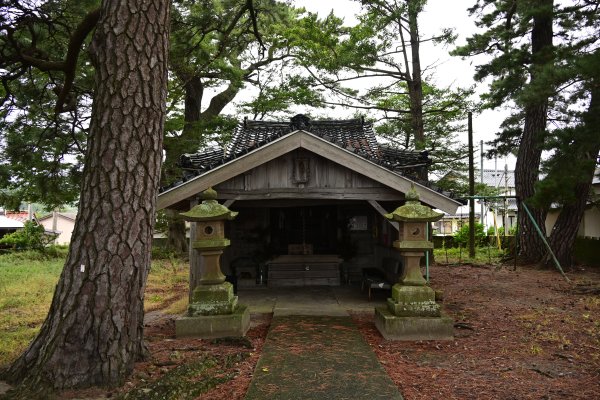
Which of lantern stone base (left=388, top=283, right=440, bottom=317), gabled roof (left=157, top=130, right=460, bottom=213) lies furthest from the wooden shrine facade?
lantern stone base (left=388, top=283, right=440, bottom=317)

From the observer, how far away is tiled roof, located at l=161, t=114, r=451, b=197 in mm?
7883

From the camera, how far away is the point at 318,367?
495 centimetres

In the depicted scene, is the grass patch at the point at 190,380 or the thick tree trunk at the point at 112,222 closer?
the grass patch at the point at 190,380

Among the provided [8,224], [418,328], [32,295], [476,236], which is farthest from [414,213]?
[8,224]

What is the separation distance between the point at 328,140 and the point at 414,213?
2157mm

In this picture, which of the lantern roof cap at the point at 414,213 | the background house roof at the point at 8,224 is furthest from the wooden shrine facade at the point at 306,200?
the background house roof at the point at 8,224

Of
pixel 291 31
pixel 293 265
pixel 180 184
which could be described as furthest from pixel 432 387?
pixel 291 31

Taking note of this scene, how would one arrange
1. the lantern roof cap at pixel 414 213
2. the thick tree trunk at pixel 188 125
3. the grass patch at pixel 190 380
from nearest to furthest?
the grass patch at pixel 190 380 → the lantern roof cap at pixel 414 213 → the thick tree trunk at pixel 188 125

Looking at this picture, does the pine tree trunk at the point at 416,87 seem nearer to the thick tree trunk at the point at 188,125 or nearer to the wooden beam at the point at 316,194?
the thick tree trunk at the point at 188,125

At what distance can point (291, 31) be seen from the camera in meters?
18.9

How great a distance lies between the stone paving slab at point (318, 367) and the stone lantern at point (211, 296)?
628mm

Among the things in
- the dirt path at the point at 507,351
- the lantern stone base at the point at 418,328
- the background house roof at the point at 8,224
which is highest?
the background house roof at the point at 8,224

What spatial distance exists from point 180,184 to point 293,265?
4.14 m

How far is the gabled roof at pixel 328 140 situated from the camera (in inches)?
311
